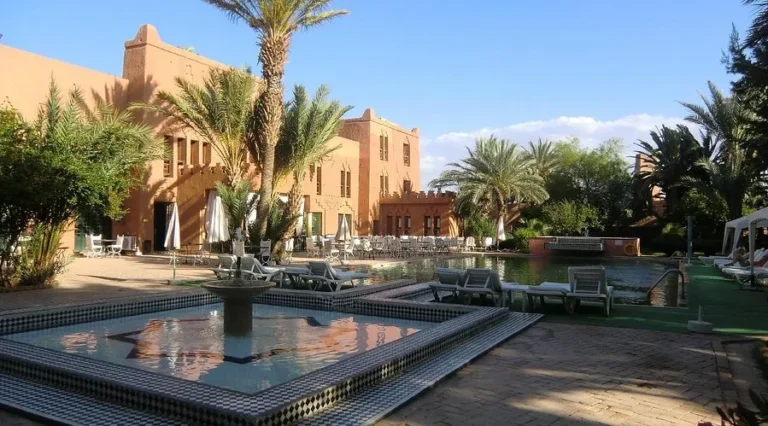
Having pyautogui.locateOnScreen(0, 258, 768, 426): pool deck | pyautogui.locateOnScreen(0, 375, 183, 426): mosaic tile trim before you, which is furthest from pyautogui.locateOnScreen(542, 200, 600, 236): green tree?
pyautogui.locateOnScreen(0, 375, 183, 426): mosaic tile trim

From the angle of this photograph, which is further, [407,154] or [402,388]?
[407,154]

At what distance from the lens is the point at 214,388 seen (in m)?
4.17

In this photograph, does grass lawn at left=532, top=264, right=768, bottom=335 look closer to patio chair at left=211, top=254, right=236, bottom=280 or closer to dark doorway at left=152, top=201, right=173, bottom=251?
patio chair at left=211, top=254, right=236, bottom=280

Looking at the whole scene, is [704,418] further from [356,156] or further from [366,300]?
[356,156]

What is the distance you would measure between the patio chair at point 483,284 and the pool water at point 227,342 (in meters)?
1.32

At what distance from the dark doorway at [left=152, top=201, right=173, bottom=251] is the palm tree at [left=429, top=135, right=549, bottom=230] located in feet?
47.4

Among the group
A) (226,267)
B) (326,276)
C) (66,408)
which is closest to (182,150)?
(226,267)

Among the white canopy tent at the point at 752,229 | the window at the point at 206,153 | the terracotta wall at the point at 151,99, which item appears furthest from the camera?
the window at the point at 206,153

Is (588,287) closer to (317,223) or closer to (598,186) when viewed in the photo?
(317,223)

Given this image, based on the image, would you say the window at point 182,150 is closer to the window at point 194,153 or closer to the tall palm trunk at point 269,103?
the window at point 194,153

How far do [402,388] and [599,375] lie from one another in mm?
1928

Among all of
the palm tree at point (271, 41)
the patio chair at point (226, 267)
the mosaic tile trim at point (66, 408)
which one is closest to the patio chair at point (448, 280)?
the patio chair at point (226, 267)

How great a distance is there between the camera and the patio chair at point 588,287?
8742 millimetres

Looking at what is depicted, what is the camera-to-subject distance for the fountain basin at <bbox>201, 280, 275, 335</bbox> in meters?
6.69
